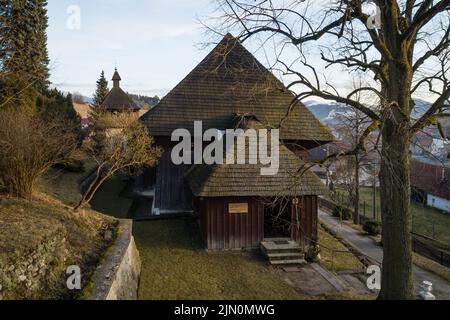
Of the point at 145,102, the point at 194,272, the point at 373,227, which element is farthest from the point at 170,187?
the point at 145,102

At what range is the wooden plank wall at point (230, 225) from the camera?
1270 cm

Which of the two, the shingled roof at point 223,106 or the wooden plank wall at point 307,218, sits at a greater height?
the shingled roof at point 223,106

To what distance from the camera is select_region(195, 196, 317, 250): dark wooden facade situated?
12703 millimetres

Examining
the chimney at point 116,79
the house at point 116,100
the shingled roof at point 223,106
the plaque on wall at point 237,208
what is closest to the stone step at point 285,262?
the plaque on wall at point 237,208

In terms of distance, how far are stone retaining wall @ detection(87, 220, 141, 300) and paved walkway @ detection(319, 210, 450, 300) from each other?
922 centimetres

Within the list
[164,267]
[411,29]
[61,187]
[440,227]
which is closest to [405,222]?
[411,29]

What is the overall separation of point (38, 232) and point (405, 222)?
25.0 ft

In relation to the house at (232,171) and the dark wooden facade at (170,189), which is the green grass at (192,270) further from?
the dark wooden facade at (170,189)

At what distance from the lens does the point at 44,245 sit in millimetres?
7320

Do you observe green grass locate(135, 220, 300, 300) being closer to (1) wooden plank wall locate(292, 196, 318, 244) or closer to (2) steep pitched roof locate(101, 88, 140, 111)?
(1) wooden plank wall locate(292, 196, 318, 244)

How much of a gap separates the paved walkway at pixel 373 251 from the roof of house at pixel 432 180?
16.8m
